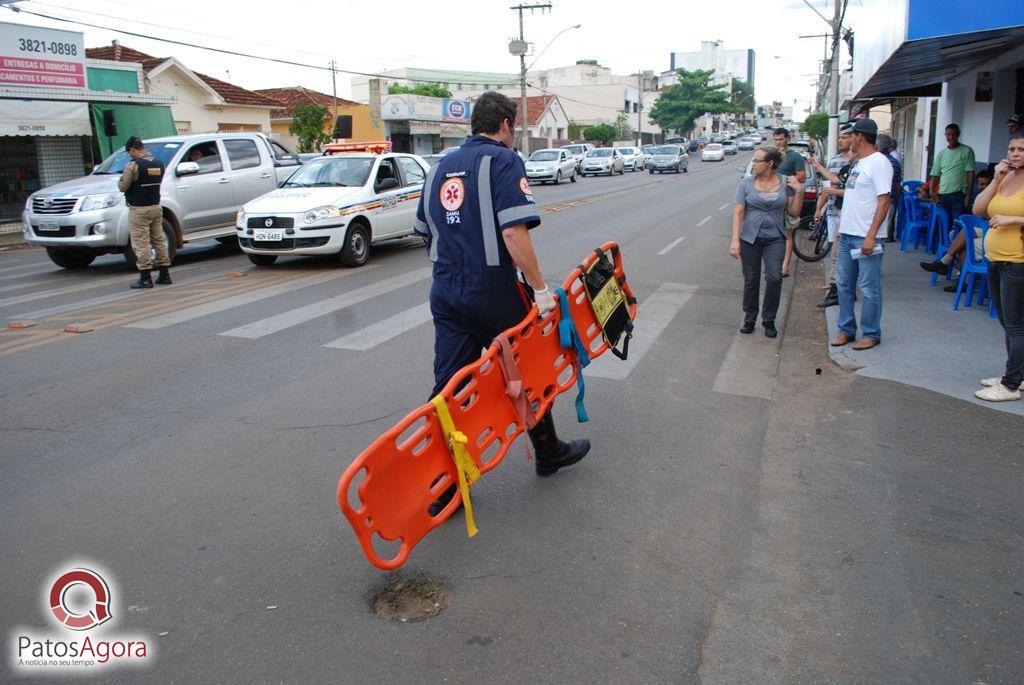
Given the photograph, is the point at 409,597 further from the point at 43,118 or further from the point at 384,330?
the point at 43,118

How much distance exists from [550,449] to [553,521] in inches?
21.2

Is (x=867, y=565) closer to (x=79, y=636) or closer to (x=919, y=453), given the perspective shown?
(x=919, y=453)

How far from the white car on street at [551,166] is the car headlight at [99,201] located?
22938 mm

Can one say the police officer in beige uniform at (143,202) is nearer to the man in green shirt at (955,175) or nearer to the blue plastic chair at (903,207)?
the man in green shirt at (955,175)

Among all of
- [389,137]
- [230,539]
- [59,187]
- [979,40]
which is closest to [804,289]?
[979,40]

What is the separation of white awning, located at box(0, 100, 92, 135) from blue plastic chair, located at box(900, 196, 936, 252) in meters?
20.4

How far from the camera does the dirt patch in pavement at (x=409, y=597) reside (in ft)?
11.1

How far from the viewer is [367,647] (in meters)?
3.16

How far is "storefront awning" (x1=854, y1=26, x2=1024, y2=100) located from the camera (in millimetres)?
7844

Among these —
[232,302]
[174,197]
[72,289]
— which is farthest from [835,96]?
[72,289]

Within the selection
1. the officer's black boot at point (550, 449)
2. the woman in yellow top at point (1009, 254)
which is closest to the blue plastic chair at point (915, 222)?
the woman in yellow top at point (1009, 254)

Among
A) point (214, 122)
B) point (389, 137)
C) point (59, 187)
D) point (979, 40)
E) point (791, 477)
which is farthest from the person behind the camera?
point (389, 137)

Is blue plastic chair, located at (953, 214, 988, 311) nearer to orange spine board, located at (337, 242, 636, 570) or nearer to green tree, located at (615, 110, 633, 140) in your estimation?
orange spine board, located at (337, 242, 636, 570)

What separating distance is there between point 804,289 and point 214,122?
1234 inches
